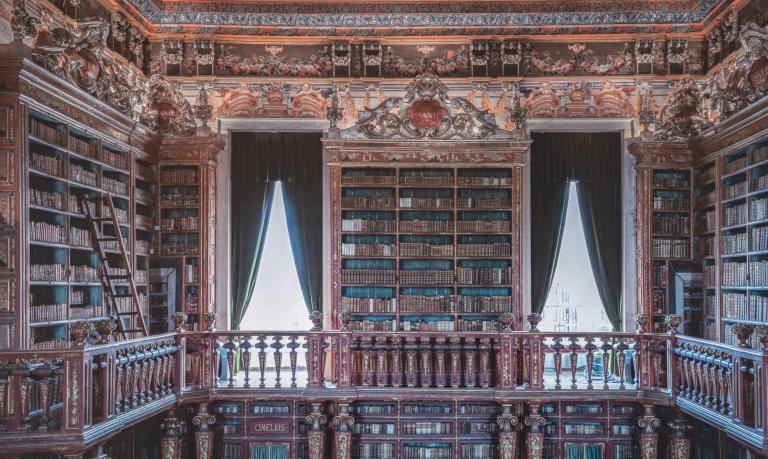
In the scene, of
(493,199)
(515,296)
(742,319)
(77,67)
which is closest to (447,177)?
(493,199)

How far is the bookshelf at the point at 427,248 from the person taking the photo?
30.1ft

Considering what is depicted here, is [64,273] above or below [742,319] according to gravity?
above

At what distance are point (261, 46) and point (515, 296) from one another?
4.35 metres

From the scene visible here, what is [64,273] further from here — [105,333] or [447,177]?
[447,177]

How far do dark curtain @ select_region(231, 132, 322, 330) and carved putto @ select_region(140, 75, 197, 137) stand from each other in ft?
2.19

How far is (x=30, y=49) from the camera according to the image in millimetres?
6094

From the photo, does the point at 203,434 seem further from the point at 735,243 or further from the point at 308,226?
the point at 735,243

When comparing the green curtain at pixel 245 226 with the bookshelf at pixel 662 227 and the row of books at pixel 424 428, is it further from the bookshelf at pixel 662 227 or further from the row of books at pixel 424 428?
the bookshelf at pixel 662 227

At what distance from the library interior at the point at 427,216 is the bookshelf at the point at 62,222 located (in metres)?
0.11

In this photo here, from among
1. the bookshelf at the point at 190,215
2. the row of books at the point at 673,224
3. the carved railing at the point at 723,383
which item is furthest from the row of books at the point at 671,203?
the bookshelf at the point at 190,215

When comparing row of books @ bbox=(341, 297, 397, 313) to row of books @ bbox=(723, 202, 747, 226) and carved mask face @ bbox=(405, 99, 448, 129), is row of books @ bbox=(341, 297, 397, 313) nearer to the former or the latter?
carved mask face @ bbox=(405, 99, 448, 129)

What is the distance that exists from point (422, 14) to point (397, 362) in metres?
4.18

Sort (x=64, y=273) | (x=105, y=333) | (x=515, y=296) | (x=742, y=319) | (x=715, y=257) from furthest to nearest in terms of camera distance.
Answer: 1. (x=515, y=296)
2. (x=715, y=257)
3. (x=742, y=319)
4. (x=64, y=273)
5. (x=105, y=333)

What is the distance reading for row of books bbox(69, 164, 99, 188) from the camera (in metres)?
7.01
